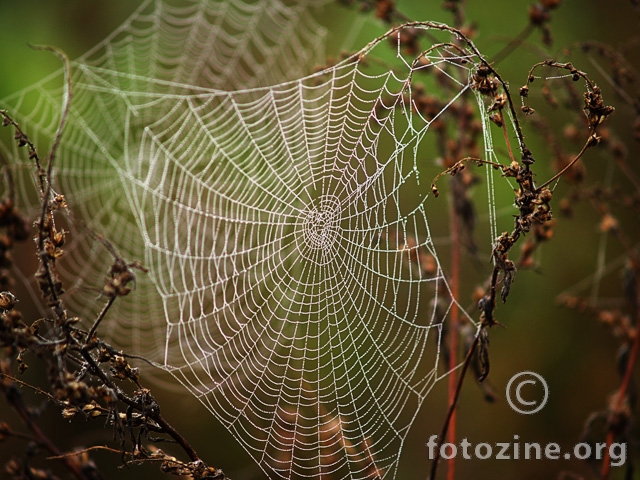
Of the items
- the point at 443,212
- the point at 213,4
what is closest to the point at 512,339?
the point at 443,212

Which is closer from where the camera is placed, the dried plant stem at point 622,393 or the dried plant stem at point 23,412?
the dried plant stem at point 23,412

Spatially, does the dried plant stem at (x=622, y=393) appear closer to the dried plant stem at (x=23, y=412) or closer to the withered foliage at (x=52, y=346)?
the withered foliage at (x=52, y=346)

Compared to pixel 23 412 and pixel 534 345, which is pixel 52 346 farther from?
pixel 534 345

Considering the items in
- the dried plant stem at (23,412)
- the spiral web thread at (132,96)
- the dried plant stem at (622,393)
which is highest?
the spiral web thread at (132,96)

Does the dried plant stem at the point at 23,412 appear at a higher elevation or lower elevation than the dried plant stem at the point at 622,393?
lower

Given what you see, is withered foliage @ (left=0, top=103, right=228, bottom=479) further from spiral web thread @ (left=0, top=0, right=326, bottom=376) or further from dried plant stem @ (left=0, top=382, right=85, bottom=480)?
spiral web thread @ (left=0, top=0, right=326, bottom=376)

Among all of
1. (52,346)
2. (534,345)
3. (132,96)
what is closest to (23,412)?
(52,346)

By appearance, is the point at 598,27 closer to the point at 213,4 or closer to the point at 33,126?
the point at 213,4

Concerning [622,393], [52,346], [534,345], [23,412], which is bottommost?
[23,412]

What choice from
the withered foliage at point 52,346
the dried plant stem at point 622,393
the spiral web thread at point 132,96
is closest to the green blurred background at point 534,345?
the spiral web thread at point 132,96
